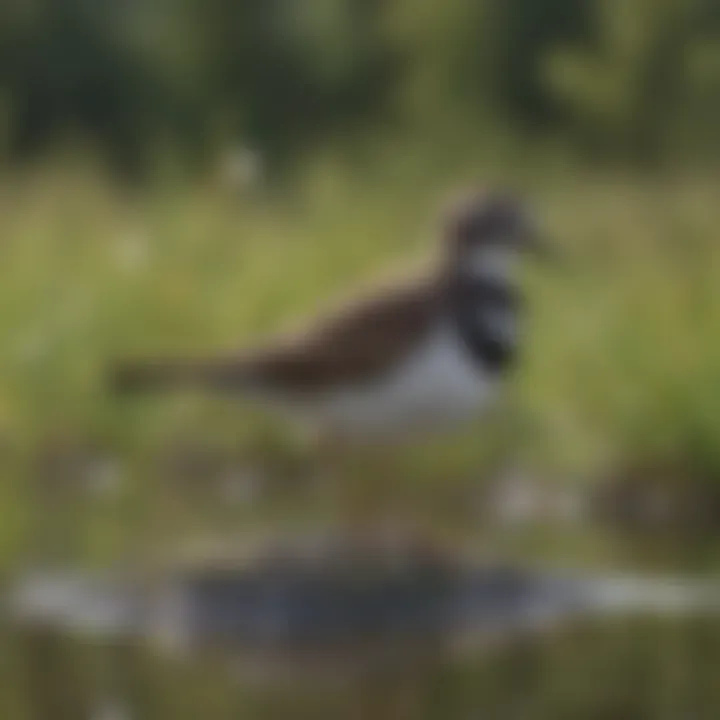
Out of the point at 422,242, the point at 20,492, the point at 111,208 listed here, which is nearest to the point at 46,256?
the point at 111,208

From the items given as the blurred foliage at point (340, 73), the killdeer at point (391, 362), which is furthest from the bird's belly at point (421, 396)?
the blurred foliage at point (340, 73)

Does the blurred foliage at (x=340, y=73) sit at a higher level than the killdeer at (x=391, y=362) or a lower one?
higher

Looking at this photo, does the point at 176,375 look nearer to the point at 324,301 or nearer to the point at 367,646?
the point at 324,301

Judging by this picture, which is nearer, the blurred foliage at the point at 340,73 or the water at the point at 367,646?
the water at the point at 367,646

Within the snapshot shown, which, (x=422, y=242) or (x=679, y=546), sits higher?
(x=422, y=242)

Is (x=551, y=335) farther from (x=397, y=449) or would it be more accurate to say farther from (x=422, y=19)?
(x=422, y=19)

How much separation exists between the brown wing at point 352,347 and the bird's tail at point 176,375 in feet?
0.06

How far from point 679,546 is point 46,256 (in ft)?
1.66

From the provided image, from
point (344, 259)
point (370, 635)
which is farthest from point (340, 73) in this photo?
point (370, 635)

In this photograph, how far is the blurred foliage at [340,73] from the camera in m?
1.27

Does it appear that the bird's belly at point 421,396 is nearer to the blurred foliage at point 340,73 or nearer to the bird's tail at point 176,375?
the bird's tail at point 176,375

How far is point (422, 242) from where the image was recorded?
1229 mm

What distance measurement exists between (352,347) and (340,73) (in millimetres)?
224

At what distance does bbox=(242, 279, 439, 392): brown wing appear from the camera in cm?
120
